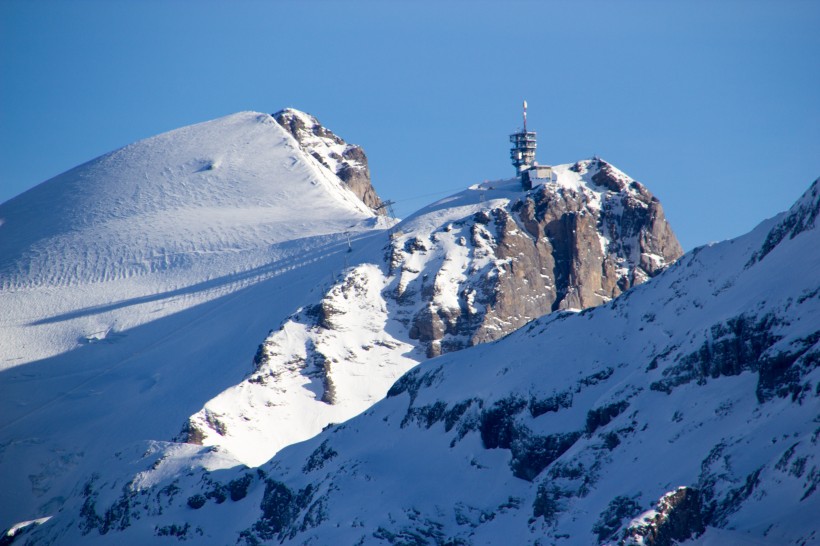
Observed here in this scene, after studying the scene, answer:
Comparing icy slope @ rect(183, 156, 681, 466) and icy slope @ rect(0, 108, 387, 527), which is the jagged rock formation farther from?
icy slope @ rect(0, 108, 387, 527)

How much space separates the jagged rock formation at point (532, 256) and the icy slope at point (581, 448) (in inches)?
1659

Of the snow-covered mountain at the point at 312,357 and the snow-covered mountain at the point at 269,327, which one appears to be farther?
the snow-covered mountain at the point at 269,327

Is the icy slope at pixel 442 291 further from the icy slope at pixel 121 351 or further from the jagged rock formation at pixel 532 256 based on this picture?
the icy slope at pixel 121 351

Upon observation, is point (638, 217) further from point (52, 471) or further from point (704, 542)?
point (704, 542)

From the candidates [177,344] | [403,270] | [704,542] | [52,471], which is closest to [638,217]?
[403,270]

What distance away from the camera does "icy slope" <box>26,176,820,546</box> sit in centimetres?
7412

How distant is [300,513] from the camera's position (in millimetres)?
108938

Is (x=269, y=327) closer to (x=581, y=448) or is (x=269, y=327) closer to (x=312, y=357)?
(x=312, y=357)

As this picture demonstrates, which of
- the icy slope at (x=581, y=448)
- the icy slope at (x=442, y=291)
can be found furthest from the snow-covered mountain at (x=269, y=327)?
the icy slope at (x=581, y=448)

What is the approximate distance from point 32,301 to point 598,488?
125065 mm

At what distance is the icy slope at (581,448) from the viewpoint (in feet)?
243

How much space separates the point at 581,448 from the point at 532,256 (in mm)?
85661

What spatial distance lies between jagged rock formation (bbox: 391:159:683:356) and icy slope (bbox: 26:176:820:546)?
4214 cm

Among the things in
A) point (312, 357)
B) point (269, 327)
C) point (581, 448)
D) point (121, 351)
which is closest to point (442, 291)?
point (312, 357)
